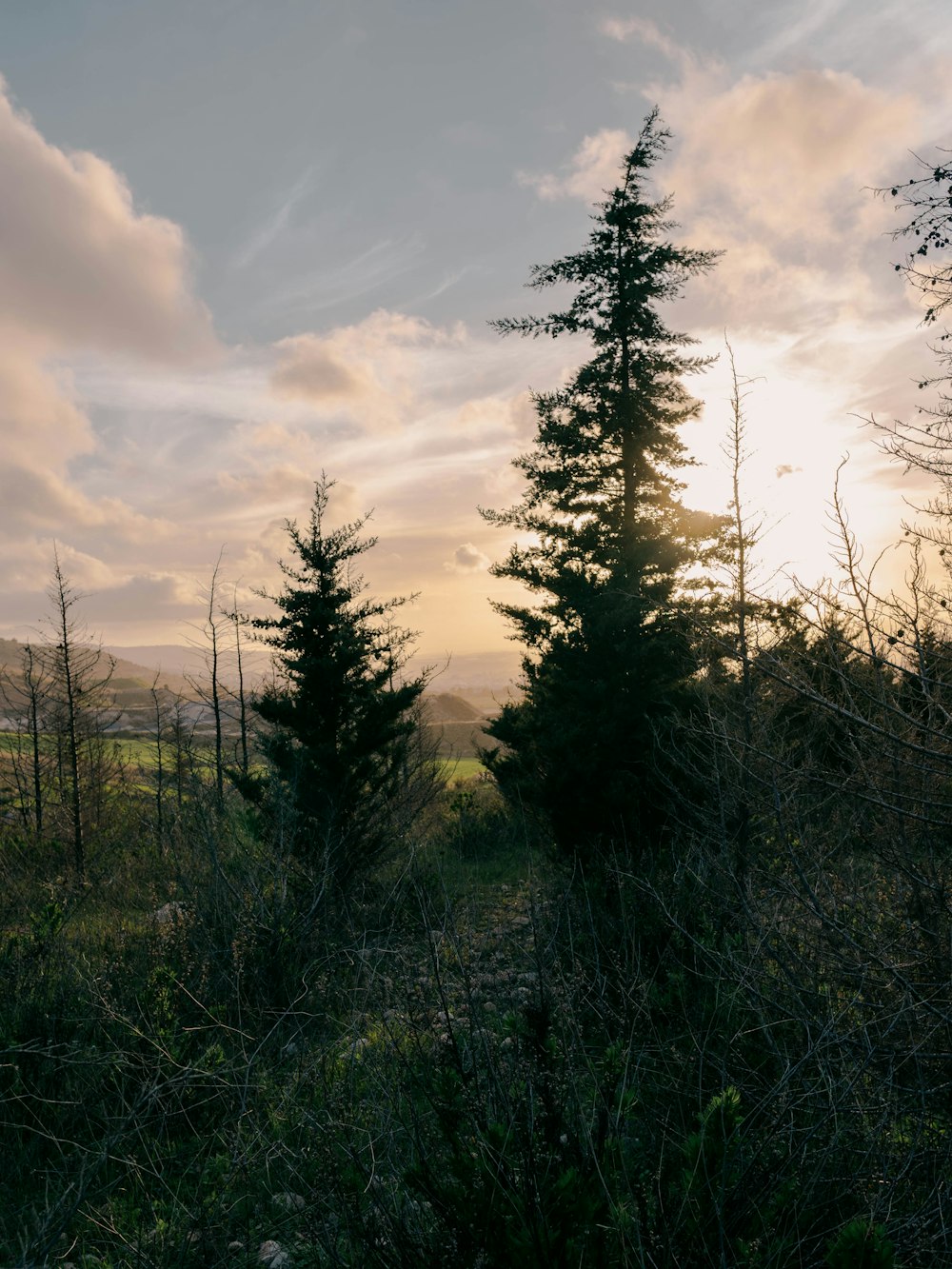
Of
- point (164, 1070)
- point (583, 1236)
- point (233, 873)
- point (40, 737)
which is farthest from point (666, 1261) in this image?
point (40, 737)

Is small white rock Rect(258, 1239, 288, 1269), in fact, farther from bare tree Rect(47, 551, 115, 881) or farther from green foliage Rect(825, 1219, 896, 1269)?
bare tree Rect(47, 551, 115, 881)

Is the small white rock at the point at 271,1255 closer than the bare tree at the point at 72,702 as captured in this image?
Yes

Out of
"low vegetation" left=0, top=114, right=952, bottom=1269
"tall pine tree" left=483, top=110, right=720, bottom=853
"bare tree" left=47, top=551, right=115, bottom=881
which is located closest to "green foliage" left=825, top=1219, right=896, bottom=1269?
"low vegetation" left=0, top=114, right=952, bottom=1269

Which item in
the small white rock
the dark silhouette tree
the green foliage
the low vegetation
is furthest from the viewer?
the dark silhouette tree

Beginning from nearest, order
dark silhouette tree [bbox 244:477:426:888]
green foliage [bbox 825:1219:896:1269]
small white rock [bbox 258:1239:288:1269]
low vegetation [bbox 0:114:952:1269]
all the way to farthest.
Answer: green foliage [bbox 825:1219:896:1269], low vegetation [bbox 0:114:952:1269], small white rock [bbox 258:1239:288:1269], dark silhouette tree [bbox 244:477:426:888]

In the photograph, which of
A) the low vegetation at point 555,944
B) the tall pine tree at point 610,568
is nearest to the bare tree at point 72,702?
the low vegetation at point 555,944

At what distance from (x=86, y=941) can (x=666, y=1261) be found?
808 centimetres

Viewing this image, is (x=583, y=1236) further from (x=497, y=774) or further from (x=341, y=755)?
(x=497, y=774)

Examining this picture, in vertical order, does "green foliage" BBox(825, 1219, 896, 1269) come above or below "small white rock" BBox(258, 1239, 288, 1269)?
above

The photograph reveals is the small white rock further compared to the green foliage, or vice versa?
the small white rock

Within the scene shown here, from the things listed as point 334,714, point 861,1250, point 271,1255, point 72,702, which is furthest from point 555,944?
point 72,702

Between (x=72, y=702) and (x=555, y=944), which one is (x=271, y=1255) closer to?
(x=555, y=944)

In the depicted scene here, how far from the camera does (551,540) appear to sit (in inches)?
609

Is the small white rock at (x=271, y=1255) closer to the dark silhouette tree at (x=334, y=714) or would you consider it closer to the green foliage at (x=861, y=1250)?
the green foliage at (x=861, y=1250)
